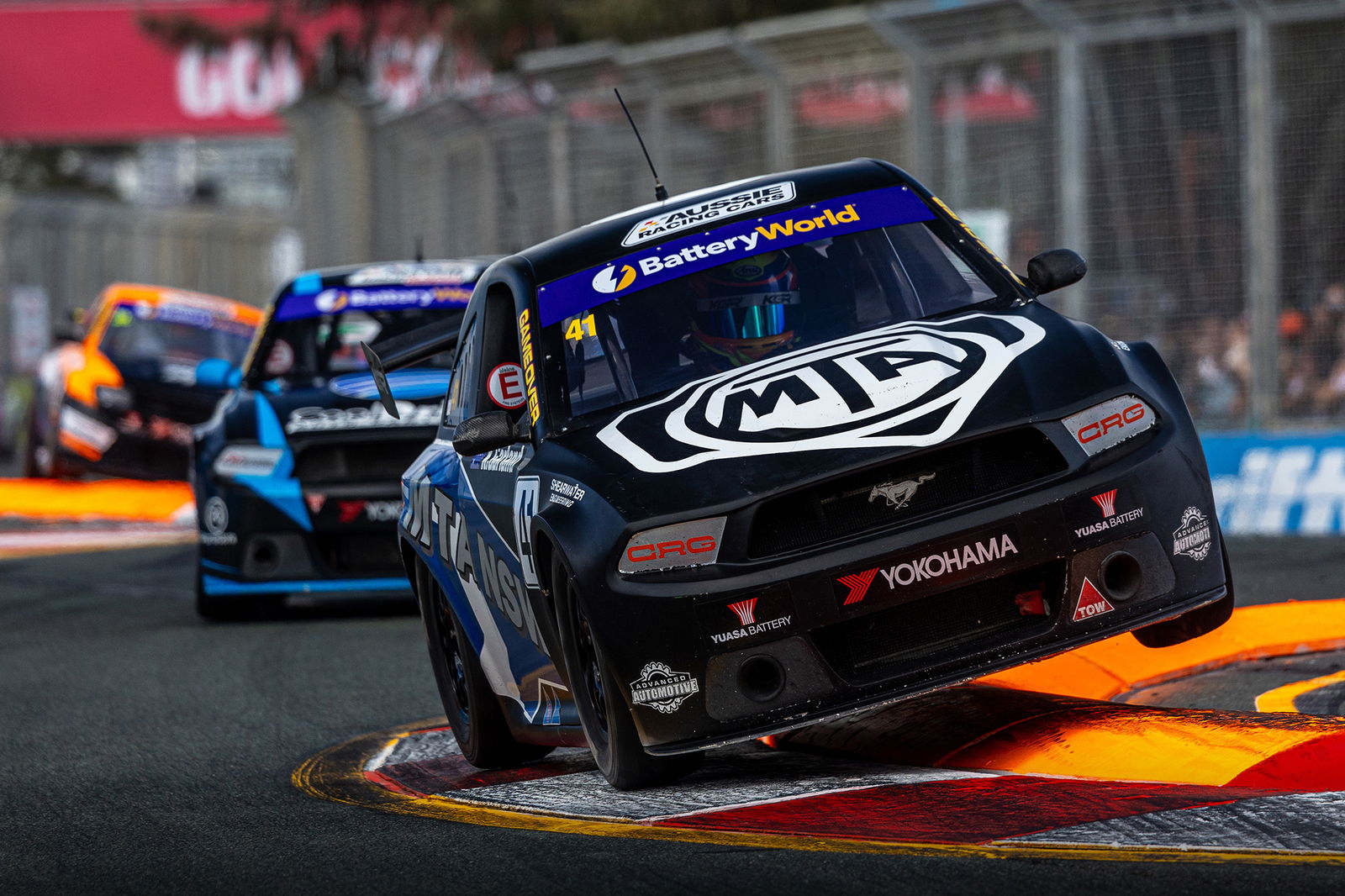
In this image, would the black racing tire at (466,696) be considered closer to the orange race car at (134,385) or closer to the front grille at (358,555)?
the front grille at (358,555)

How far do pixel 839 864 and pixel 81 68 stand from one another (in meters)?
43.8

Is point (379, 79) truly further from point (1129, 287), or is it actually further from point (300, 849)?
point (300, 849)

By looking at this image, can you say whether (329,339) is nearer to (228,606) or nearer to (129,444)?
(228,606)

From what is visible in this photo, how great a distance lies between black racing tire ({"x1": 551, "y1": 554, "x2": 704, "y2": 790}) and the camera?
17.1ft

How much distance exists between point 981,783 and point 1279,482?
822 centimetres

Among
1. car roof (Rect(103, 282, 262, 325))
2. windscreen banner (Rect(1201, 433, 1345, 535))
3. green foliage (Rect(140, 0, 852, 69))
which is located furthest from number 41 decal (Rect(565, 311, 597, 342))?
green foliage (Rect(140, 0, 852, 69))

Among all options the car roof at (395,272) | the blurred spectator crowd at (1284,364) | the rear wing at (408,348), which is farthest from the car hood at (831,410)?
the blurred spectator crowd at (1284,364)

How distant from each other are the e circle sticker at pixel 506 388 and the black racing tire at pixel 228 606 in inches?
195

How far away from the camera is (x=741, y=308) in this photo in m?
6.16

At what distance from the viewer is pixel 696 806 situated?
512cm

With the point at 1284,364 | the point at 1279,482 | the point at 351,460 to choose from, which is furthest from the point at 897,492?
the point at 1284,364

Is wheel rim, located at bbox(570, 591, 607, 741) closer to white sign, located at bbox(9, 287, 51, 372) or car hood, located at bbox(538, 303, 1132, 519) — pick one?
car hood, located at bbox(538, 303, 1132, 519)

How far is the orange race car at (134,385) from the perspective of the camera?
17000 mm

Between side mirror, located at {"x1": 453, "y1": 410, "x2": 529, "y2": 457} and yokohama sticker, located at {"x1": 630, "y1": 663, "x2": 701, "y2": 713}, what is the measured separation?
1.07m
